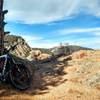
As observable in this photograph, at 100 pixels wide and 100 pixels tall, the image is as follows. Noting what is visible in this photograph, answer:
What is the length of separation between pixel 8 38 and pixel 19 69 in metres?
11.1

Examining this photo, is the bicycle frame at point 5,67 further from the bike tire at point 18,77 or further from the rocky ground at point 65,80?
the rocky ground at point 65,80

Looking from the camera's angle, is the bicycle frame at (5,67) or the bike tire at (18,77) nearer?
the bicycle frame at (5,67)

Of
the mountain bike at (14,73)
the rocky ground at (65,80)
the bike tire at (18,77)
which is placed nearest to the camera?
the rocky ground at (65,80)


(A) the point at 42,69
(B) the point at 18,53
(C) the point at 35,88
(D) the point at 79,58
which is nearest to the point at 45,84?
(C) the point at 35,88

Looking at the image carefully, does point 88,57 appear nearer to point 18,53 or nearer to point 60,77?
point 60,77

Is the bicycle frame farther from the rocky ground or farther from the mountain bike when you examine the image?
the rocky ground

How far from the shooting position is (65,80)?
2111cm

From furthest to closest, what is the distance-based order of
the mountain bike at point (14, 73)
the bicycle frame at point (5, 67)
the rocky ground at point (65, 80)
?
the mountain bike at point (14, 73), the bicycle frame at point (5, 67), the rocky ground at point (65, 80)

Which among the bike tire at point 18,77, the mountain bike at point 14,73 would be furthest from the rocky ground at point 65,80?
the mountain bike at point 14,73

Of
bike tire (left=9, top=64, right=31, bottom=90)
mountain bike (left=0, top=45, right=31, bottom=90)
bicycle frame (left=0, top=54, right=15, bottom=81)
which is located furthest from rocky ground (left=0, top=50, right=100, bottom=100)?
bicycle frame (left=0, top=54, right=15, bottom=81)

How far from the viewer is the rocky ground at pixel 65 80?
61.2 feet

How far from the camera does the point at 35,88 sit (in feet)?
66.6

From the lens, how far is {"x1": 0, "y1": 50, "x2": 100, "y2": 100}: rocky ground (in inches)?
734

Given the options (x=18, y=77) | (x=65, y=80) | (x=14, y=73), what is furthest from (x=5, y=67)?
(x=65, y=80)
